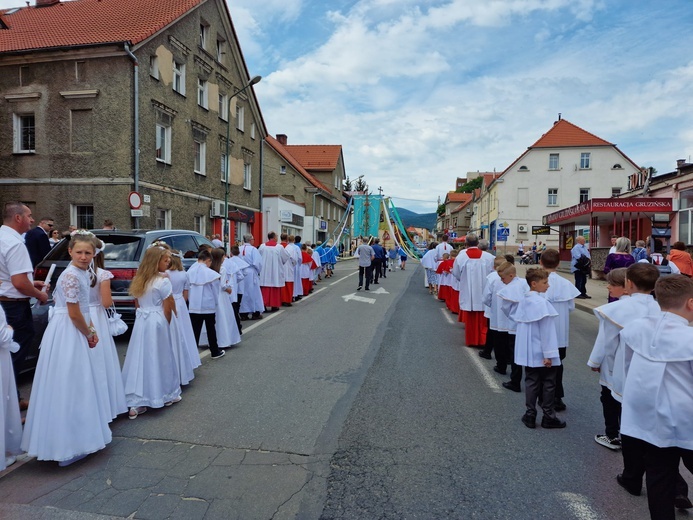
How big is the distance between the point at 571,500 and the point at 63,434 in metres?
3.61

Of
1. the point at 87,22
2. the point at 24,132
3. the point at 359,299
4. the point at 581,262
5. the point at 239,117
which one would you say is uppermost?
the point at 87,22

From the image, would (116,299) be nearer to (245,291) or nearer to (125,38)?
(245,291)

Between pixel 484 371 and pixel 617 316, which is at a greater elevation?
pixel 617 316

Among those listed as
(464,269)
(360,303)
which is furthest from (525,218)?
(464,269)

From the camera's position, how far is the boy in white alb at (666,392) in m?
2.71

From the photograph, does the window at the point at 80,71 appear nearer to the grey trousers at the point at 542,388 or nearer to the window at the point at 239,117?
the window at the point at 239,117

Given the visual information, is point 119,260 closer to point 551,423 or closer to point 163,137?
point 551,423

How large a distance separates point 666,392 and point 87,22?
77.9ft

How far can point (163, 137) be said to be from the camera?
1956 centimetres

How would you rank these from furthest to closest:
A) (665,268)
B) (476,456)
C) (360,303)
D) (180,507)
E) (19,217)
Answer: (360,303) → (665,268) → (19,217) → (476,456) → (180,507)

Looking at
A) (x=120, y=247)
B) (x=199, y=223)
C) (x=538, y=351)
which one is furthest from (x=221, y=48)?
(x=538, y=351)

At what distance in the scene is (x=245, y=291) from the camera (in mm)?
10148

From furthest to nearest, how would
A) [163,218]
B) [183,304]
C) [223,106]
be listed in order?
1. [223,106]
2. [163,218]
3. [183,304]

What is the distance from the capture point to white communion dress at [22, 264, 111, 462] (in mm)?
3475
